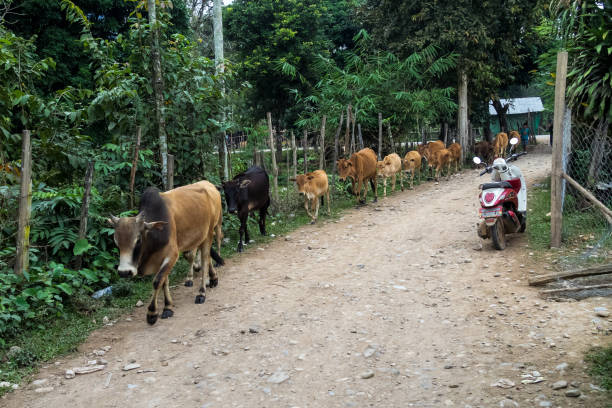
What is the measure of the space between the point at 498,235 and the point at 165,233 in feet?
16.6

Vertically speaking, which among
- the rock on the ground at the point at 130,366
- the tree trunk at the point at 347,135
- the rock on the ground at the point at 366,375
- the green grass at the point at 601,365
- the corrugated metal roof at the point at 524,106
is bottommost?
the rock on the ground at the point at 130,366

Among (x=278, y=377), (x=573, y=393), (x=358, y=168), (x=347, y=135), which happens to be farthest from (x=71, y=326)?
(x=347, y=135)

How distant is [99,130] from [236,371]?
9.31 metres

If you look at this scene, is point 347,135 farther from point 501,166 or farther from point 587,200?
point 587,200

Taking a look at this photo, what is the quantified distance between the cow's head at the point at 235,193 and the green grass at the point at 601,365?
5.90 m

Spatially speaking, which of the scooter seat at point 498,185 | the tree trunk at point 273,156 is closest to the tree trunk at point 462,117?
→ the tree trunk at point 273,156

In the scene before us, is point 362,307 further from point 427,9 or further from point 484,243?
point 427,9

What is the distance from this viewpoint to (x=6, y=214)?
21.1 feet

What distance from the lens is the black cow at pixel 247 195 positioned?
8727 mm

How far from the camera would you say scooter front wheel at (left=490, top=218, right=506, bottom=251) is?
7.58 meters

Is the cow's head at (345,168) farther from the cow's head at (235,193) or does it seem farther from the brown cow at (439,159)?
the brown cow at (439,159)

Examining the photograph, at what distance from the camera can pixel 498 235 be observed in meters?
7.62

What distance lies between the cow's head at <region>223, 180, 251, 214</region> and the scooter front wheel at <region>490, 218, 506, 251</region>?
14.1ft

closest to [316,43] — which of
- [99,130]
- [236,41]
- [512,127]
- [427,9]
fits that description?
[236,41]
